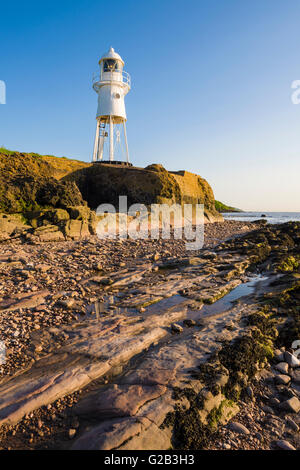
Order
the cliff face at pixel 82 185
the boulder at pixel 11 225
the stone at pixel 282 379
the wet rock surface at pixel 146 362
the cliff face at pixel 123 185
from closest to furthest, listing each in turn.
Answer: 1. the wet rock surface at pixel 146 362
2. the stone at pixel 282 379
3. the boulder at pixel 11 225
4. the cliff face at pixel 82 185
5. the cliff face at pixel 123 185

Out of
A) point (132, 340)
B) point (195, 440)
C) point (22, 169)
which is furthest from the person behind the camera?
point (22, 169)

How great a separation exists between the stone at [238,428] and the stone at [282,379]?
4.25 ft

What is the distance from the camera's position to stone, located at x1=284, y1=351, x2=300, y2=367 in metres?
4.72

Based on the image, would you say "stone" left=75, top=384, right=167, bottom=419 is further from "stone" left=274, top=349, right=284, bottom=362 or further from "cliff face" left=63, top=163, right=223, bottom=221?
"cliff face" left=63, top=163, right=223, bottom=221

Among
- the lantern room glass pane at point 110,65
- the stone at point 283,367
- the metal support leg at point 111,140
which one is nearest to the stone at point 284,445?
the stone at point 283,367

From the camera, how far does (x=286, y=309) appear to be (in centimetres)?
690

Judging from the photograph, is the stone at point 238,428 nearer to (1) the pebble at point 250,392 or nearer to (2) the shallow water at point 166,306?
(1) the pebble at point 250,392

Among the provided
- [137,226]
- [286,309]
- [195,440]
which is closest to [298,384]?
[195,440]

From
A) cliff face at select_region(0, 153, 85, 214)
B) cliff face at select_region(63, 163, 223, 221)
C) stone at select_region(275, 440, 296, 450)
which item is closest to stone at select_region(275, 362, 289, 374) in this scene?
stone at select_region(275, 440, 296, 450)

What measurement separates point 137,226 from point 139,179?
1121cm

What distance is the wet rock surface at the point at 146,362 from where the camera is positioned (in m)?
3.19

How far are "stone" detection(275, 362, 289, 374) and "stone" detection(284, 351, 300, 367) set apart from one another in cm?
15

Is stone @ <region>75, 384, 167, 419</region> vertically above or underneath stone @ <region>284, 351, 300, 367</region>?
above
